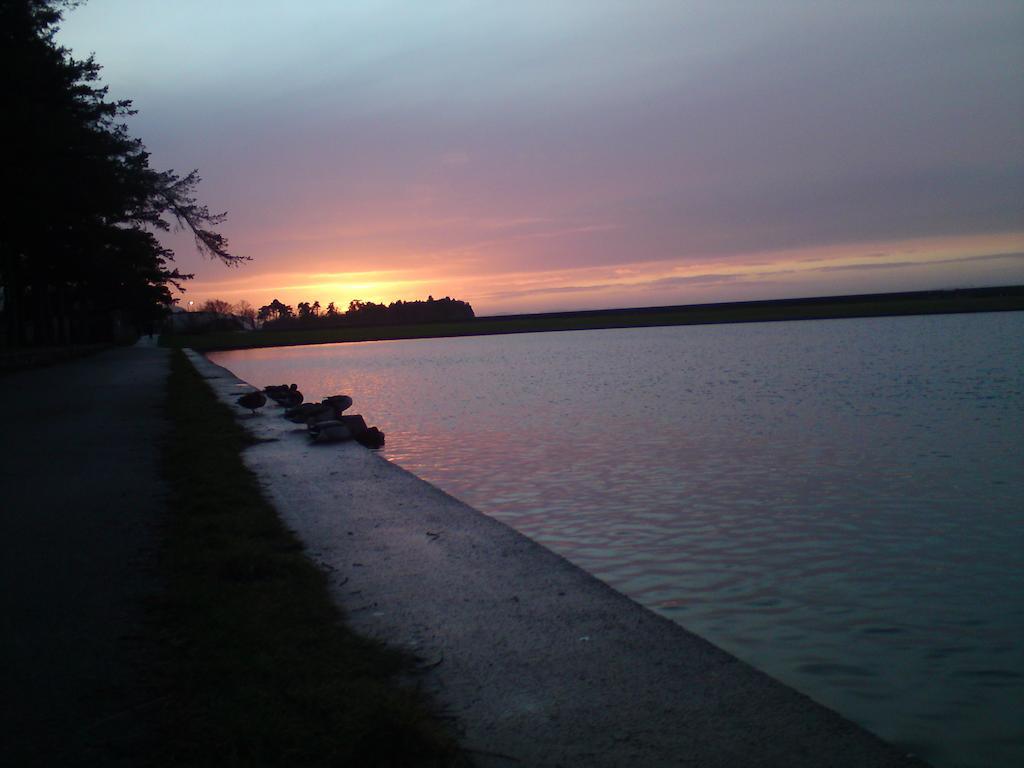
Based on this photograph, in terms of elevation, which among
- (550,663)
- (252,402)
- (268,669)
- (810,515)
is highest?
(252,402)

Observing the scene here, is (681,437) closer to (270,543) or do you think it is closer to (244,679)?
(270,543)

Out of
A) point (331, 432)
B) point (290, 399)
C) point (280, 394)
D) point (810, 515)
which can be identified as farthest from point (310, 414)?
point (810, 515)

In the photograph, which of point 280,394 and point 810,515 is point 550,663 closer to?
point 810,515

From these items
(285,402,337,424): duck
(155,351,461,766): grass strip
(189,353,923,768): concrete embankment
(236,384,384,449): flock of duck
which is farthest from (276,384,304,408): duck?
(155,351,461,766): grass strip

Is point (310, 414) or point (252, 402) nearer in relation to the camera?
point (310, 414)

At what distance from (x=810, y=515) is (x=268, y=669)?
5507 mm

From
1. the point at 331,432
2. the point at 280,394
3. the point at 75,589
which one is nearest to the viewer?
the point at 75,589

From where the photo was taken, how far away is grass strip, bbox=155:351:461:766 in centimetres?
307

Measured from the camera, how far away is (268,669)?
12.4ft

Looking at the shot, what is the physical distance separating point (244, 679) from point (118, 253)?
117ft

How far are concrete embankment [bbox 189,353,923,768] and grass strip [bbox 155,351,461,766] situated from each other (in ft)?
0.58

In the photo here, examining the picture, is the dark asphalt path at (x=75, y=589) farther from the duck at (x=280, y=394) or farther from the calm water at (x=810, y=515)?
the duck at (x=280, y=394)

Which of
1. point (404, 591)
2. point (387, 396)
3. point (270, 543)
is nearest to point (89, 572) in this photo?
point (270, 543)

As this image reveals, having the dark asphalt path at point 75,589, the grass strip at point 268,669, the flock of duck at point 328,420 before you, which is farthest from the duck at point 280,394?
the grass strip at point 268,669
